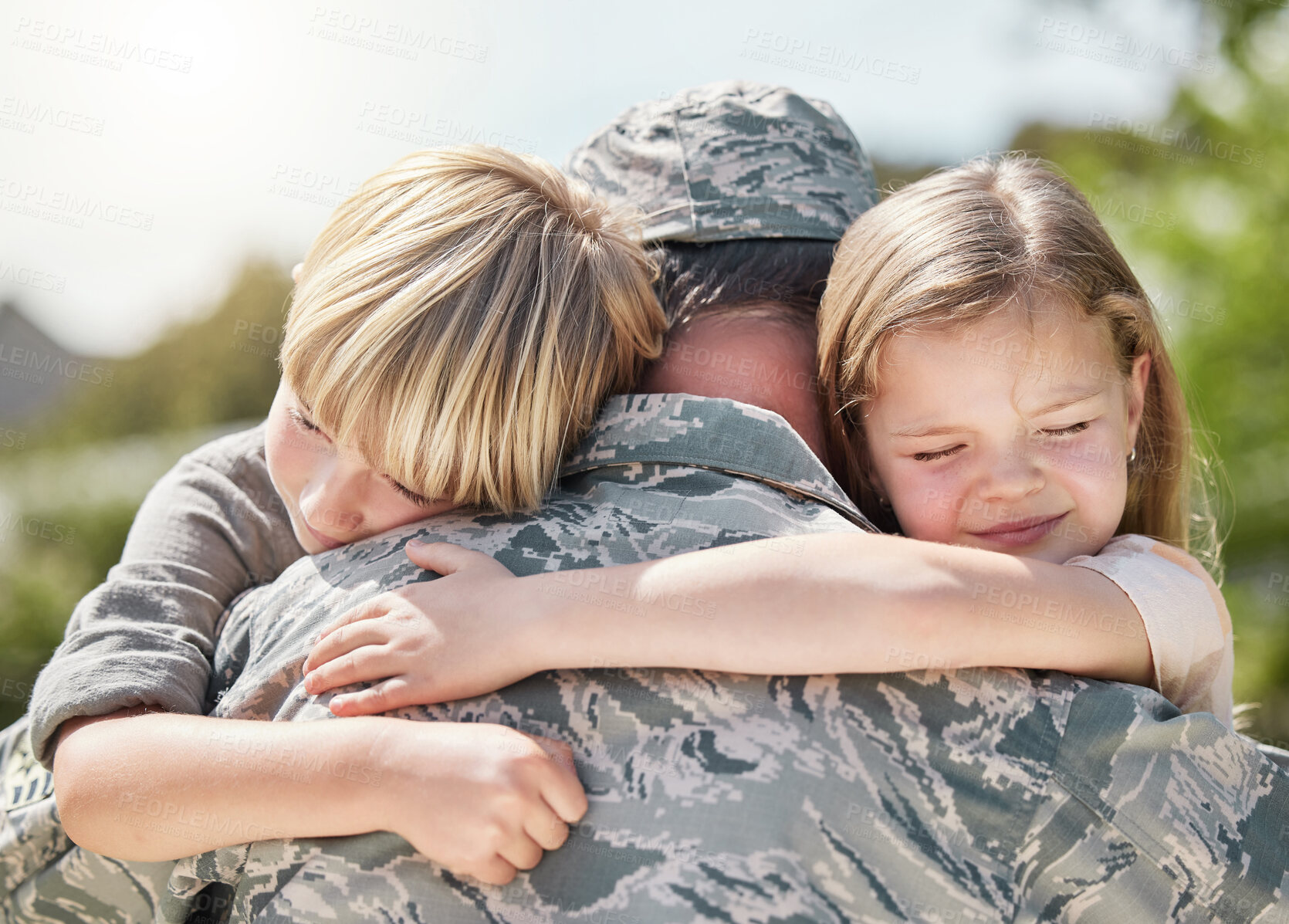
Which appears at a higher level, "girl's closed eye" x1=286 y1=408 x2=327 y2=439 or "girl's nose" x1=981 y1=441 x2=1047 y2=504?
"girl's nose" x1=981 y1=441 x2=1047 y2=504

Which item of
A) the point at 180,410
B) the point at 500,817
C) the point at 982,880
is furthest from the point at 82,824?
the point at 180,410

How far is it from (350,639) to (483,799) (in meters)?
0.39

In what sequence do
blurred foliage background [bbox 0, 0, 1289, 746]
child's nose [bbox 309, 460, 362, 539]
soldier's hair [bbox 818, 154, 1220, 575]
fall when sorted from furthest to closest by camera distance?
1. blurred foliage background [bbox 0, 0, 1289, 746]
2. soldier's hair [bbox 818, 154, 1220, 575]
3. child's nose [bbox 309, 460, 362, 539]

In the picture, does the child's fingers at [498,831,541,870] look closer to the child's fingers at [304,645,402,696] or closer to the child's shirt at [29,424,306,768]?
the child's fingers at [304,645,402,696]

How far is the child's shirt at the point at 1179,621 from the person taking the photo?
1.73 metres

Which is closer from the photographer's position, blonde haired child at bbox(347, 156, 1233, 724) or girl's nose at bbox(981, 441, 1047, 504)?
blonde haired child at bbox(347, 156, 1233, 724)

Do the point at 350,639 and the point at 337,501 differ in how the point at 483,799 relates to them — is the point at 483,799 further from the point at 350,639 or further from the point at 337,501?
the point at 337,501

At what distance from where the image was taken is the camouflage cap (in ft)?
8.10

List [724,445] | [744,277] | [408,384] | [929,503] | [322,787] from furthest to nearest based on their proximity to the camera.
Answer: [744,277], [929,503], [408,384], [724,445], [322,787]

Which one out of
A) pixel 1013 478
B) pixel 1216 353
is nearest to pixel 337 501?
pixel 1013 478

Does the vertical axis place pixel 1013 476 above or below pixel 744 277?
below

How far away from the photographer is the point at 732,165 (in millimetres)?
2504

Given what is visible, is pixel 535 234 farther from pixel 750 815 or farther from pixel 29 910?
pixel 29 910

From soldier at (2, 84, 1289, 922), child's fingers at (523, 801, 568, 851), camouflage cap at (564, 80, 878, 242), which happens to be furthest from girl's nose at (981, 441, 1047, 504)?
child's fingers at (523, 801, 568, 851)
